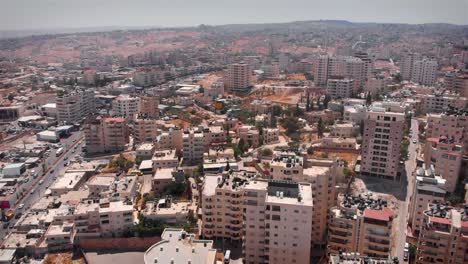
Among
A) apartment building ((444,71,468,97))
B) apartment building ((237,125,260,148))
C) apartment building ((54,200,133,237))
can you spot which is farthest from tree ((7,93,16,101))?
apartment building ((444,71,468,97))

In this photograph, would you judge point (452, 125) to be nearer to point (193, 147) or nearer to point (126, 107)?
point (193, 147)

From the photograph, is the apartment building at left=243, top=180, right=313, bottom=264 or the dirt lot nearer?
the apartment building at left=243, top=180, right=313, bottom=264

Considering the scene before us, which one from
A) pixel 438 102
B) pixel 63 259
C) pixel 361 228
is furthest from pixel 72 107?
pixel 438 102

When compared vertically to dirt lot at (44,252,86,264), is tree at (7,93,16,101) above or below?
above

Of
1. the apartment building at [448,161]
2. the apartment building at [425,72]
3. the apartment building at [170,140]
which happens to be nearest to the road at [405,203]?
the apartment building at [448,161]

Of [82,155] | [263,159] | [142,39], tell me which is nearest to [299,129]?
[263,159]

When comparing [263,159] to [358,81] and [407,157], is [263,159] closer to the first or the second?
[407,157]

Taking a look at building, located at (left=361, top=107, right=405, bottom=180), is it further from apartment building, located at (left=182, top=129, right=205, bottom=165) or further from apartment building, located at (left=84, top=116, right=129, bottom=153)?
apartment building, located at (left=84, top=116, right=129, bottom=153)
